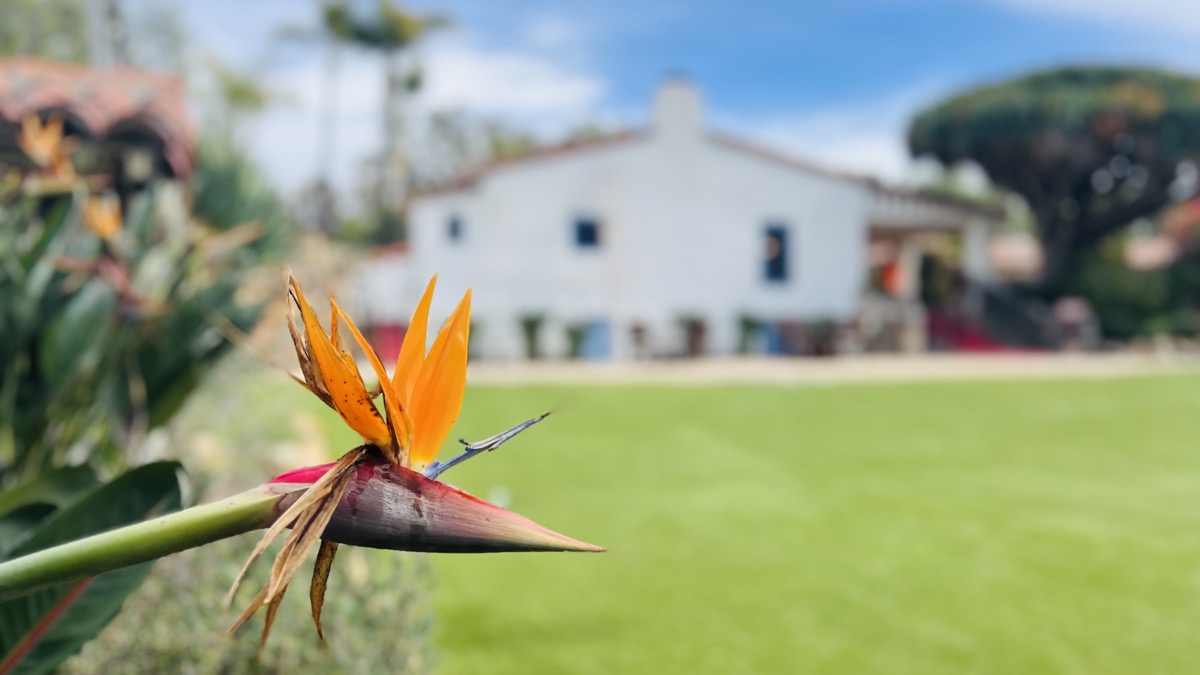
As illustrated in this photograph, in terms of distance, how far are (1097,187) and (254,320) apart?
2252 centimetres

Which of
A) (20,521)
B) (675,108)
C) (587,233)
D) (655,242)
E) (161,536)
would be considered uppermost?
(675,108)

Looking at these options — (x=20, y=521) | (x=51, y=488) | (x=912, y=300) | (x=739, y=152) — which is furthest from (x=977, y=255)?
(x=20, y=521)

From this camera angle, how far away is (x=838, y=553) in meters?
4.19

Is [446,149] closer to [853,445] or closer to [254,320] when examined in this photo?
[853,445]

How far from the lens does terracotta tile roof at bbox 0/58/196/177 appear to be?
16.4 ft

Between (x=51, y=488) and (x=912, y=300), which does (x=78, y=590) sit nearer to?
(x=51, y=488)

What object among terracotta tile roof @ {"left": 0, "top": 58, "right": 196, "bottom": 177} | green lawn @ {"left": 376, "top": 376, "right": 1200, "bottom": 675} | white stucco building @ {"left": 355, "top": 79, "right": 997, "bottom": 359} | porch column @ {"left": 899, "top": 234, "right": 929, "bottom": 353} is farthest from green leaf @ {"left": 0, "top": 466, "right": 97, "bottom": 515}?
porch column @ {"left": 899, "top": 234, "right": 929, "bottom": 353}

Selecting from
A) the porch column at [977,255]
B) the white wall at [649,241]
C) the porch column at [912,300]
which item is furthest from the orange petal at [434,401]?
the porch column at [977,255]

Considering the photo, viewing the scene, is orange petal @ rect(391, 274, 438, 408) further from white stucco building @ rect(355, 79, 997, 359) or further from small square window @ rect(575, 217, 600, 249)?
small square window @ rect(575, 217, 600, 249)

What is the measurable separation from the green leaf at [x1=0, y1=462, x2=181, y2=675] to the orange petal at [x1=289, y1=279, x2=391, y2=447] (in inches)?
21.6

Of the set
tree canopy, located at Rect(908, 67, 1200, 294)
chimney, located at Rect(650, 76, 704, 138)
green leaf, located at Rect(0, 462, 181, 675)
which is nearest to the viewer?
green leaf, located at Rect(0, 462, 181, 675)

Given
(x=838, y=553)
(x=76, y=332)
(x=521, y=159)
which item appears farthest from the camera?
(x=521, y=159)

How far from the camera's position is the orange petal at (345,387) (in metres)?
0.54

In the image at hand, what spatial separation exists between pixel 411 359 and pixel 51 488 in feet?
3.13
